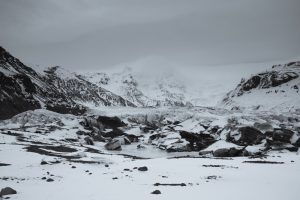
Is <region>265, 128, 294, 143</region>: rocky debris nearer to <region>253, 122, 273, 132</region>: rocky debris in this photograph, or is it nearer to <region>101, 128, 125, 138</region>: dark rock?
<region>253, 122, 273, 132</region>: rocky debris

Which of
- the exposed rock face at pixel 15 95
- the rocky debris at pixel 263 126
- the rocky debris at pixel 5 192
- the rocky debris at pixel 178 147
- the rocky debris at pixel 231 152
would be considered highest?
the exposed rock face at pixel 15 95

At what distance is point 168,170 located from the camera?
28.2 metres

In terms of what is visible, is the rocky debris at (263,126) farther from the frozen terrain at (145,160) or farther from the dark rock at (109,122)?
the dark rock at (109,122)

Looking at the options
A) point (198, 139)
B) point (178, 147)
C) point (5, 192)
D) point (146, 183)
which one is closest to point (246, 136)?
point (198, 139)

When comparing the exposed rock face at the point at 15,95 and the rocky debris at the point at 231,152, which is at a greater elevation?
the exposed rock face at the point at 15,95

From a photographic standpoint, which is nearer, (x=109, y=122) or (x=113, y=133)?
(x=113, y=133)

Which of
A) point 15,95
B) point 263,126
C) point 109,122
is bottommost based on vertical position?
point 263,126

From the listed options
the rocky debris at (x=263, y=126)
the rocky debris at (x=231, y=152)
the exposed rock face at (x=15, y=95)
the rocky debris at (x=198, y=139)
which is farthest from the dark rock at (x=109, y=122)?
the rocky debris at (x=231, y=152)

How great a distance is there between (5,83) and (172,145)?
358 feet

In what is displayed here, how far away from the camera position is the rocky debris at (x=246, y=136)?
71.0 meters

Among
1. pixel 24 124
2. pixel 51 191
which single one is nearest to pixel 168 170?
pixel 51 191

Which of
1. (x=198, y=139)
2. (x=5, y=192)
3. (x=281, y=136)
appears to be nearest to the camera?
(x=5, y=192)

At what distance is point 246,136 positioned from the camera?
72688 millimetres

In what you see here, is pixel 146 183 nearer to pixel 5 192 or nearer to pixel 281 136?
pixel 5 192
